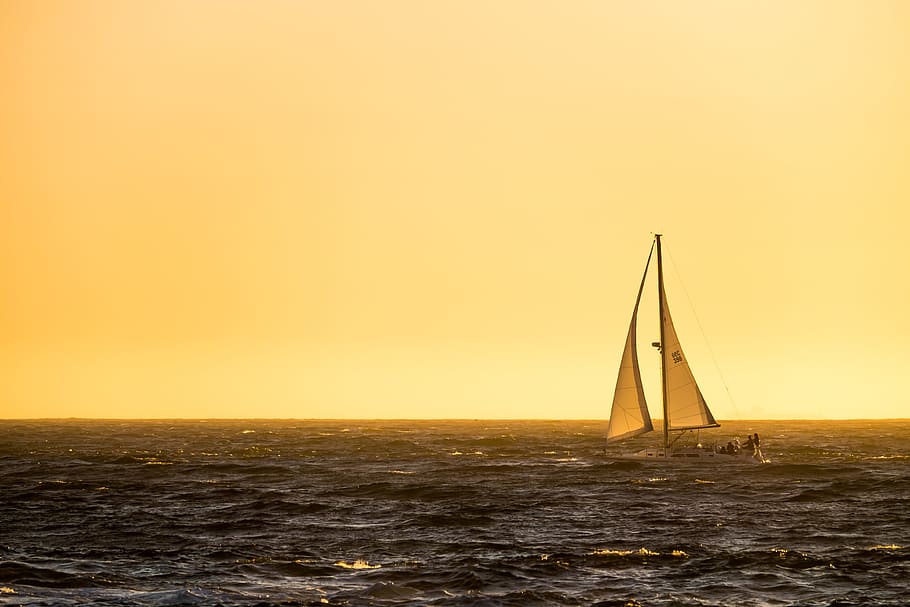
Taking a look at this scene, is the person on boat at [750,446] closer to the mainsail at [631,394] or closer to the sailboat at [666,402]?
the sailboat at [666,402]

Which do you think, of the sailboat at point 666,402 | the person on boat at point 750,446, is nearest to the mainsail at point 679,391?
the sailboat at point 666,402

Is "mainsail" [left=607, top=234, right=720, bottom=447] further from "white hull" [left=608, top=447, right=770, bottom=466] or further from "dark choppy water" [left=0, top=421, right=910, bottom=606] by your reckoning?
"dark choppy water" [left=0, top=421, right=910, bottom=606]

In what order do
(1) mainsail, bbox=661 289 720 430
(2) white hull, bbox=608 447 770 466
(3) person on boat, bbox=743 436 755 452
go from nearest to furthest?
(2) white hull, bbox=608 447 770 466, (1) mainsail, bbox=661 289 720 430, (3) person on boat, bbox=743 436 755 452

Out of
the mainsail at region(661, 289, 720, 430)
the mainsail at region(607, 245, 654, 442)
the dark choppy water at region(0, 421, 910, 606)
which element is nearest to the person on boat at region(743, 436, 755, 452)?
the dark choppy water at region(0, 421, 910, 606)

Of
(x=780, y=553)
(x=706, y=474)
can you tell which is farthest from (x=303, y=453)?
(x=780, y=553)

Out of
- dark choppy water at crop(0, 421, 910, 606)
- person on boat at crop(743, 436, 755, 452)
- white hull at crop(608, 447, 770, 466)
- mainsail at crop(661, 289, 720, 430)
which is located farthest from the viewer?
person on boat at crop(743, 436, 755, 452)

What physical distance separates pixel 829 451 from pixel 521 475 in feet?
146

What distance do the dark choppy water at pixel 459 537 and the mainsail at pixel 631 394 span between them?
3.72m

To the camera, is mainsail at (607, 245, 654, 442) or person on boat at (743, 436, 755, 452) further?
person on boat at (743, 436, 755, 452)

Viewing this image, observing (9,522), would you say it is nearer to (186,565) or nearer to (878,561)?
(186,565)

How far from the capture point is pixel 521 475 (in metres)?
69.5

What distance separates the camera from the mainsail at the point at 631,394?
67.7 metres

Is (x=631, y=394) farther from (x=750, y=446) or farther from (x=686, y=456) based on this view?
(x=750, y=446)

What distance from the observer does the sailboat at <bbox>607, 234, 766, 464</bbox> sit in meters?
67.8
